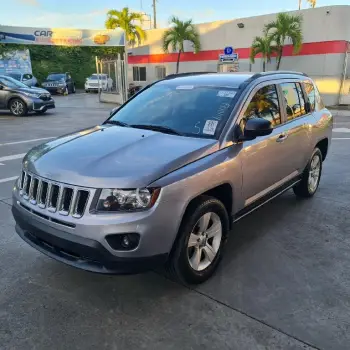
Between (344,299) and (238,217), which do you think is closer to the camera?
(344,299)

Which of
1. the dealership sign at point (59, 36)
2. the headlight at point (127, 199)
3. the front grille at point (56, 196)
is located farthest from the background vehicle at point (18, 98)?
the headlight at point (127, 199)

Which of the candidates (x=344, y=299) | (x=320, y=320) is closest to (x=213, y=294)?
(x=320, y=320)

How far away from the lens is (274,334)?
2.65 metres

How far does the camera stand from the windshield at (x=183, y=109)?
11.7 feet

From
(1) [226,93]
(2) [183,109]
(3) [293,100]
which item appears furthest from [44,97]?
(1) [226,93]

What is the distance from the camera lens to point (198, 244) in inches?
128

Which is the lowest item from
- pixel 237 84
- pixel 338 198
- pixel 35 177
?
pixel 338 198

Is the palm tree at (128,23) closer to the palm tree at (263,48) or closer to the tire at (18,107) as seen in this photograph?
the palm tree at (263,48)

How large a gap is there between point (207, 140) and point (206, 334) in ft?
5.19

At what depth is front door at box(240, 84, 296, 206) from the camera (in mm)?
3648

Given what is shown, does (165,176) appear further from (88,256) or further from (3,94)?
(3,94)

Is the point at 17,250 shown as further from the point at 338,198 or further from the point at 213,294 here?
the point at 338,198

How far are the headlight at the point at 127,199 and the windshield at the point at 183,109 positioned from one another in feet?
3.30

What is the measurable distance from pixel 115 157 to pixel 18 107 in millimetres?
14024
